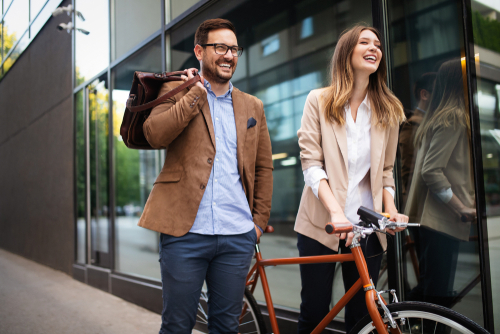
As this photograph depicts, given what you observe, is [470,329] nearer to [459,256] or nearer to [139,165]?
[459,256]

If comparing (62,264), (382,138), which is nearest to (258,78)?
(382,138)

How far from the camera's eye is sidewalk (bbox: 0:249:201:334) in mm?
4125

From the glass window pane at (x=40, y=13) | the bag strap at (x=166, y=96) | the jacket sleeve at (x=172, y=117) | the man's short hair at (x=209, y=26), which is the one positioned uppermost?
the glass window pane at (x=40, y=13)

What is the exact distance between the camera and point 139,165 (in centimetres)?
585

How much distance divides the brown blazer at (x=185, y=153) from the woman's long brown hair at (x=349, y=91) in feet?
1.47

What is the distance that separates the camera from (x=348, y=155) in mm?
2109

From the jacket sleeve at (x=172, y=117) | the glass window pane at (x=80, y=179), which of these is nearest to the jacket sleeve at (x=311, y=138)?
the jacket sleeve at (x=172, y=117)

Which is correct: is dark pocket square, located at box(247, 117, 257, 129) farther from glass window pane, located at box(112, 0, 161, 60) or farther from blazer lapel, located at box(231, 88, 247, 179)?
glass window pane, located at box(112, 0, 161, 60)

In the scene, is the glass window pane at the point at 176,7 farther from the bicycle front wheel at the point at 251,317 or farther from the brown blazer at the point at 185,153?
the bicycle front wheel at the point at 251,317

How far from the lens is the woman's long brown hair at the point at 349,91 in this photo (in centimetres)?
211

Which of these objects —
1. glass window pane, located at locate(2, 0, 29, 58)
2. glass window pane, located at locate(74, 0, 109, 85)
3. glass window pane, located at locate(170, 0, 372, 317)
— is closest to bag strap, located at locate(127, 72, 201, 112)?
glass window pane, located at locate(170, 0, 372, 317)

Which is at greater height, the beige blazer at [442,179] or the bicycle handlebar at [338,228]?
the beige blazer at [442,179]

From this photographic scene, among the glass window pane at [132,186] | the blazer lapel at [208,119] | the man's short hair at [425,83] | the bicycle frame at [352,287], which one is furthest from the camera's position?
the glass window pane at [132,186]

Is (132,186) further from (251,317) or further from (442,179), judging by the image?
(442,179)
